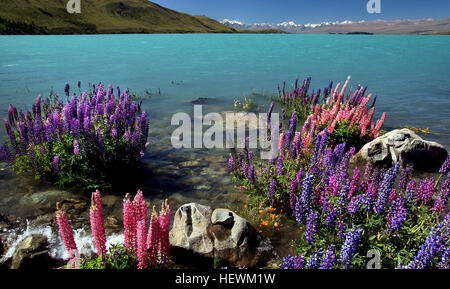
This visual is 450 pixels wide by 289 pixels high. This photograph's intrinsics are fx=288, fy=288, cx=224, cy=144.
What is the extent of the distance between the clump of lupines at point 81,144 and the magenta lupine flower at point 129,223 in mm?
3334

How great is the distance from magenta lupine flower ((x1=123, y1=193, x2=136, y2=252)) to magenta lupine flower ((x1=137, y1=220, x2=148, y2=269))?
0.20 meters

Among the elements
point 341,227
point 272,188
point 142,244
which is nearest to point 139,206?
point 142,244

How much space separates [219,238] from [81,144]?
156 inches

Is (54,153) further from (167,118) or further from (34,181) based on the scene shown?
(167,118)

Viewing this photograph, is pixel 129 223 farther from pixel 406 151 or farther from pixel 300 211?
pixel 406 151

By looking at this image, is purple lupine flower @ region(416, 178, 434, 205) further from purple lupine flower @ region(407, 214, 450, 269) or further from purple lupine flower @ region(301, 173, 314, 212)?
purple lupine flower @ region(301, 173, 314, 212)

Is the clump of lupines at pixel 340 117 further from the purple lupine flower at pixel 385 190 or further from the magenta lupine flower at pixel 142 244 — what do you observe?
the magenta lupine flower at pixel 142 244

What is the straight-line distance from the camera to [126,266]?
11.6 ft

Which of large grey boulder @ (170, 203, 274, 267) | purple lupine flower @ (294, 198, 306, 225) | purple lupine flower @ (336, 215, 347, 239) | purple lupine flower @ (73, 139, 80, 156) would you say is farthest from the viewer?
purple lupine flower @ (73, 139, 80, 156)

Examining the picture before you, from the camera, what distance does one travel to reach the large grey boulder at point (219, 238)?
15.5ft

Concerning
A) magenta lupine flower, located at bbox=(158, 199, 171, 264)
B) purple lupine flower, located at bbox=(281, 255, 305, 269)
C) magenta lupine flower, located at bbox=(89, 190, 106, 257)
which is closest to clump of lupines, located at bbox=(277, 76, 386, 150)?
purple lupine flower, located at bbox=(281, 255, 305, 269)

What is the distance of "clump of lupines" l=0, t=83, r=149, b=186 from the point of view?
21.0 ft

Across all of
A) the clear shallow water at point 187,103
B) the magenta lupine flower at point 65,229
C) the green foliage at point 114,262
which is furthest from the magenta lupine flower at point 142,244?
the clear shallow water at point 187,103

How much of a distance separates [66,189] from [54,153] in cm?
89
